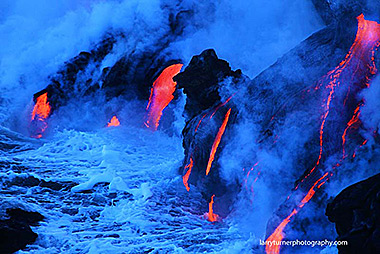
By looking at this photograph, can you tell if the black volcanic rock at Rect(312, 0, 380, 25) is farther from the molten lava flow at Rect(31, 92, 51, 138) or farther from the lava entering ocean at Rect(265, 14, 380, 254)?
the molten lava flow at Rect(31, 92, 51, 138)

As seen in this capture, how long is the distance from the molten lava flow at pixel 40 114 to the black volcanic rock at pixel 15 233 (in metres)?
6.52

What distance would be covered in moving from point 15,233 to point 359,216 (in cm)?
423

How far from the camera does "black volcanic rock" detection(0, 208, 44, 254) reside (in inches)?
202

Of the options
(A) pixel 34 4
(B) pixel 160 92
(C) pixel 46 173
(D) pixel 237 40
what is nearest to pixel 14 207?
(C) pixel 46 173

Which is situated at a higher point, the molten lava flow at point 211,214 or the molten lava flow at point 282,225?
the molten lava flow at point 211,214

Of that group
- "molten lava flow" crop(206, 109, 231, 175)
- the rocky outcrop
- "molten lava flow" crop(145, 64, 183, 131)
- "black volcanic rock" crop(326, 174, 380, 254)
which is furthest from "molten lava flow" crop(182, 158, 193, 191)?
"molten lava flow" crop(145, 64, 183, 131)

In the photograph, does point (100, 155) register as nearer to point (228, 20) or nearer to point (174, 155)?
point (174, 155)

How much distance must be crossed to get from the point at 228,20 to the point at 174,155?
18.1 feet

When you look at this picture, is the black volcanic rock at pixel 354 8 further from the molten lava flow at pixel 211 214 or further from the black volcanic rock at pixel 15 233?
the black volcanic rock at pixel 15 233

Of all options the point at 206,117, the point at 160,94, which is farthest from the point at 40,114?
the point at 206,117

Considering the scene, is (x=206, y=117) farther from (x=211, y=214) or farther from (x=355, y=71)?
(x=355, y=71)

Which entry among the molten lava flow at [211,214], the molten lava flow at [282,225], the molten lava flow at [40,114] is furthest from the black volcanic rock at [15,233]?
the molten lava flow at [40,114]

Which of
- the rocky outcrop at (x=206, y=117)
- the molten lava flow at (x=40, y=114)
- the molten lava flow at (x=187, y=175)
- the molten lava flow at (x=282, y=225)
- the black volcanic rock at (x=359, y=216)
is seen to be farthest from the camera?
the molten lava flow at (x=40, y=114)

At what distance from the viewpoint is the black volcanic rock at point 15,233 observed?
514 centimetres
